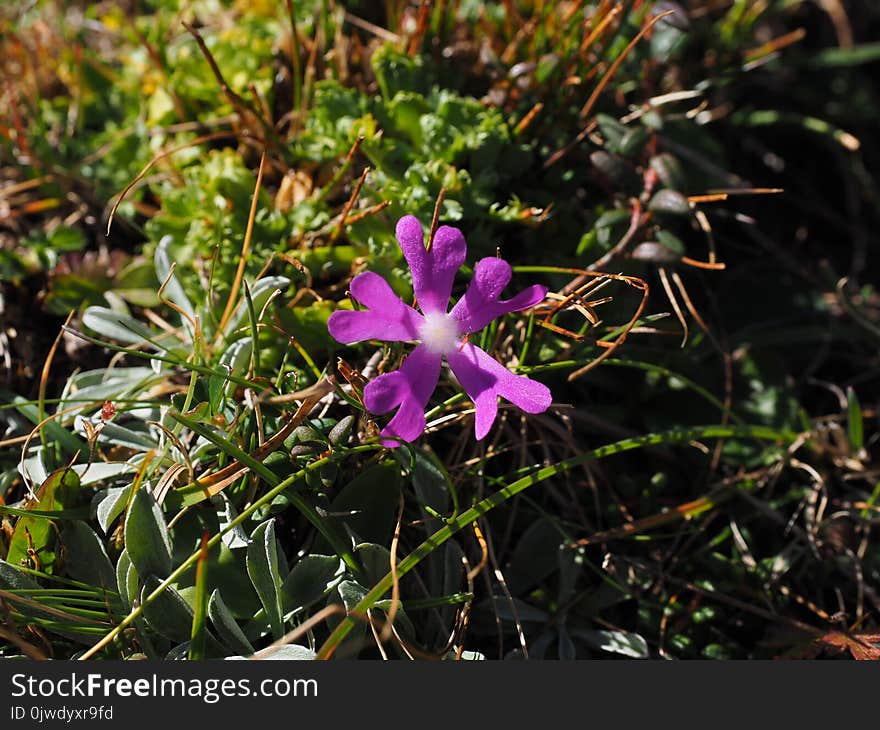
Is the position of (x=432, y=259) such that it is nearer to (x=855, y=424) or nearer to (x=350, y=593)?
(x=350, y=593)

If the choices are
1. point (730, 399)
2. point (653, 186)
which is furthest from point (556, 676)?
point (653, 186)

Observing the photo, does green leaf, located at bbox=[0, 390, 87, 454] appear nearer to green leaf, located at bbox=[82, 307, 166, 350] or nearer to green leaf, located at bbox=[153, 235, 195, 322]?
green leaf, located at bbox=[82, 307, 166, 350]

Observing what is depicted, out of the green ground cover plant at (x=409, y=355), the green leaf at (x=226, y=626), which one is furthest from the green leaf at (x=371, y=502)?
the green leaf at (x=226, y=626)

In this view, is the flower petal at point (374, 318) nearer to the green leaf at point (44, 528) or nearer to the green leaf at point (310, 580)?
the green leaf at point (310, 580)

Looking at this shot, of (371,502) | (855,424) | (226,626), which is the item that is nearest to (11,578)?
(226,626)

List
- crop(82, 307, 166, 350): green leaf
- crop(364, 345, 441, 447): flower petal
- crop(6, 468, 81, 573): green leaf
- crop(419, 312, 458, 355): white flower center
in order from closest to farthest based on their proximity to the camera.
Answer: crop(364, 345, 441, 447): flower petal < crop(419, 312, 458, 355): white flower center < crop(6, 468, 81, 573): green leaf < crop(82, 307, 166, 350): green leaf

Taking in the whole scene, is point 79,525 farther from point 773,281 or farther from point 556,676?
point 773,281

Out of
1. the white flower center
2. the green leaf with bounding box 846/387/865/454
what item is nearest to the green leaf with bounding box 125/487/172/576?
the white flower center
